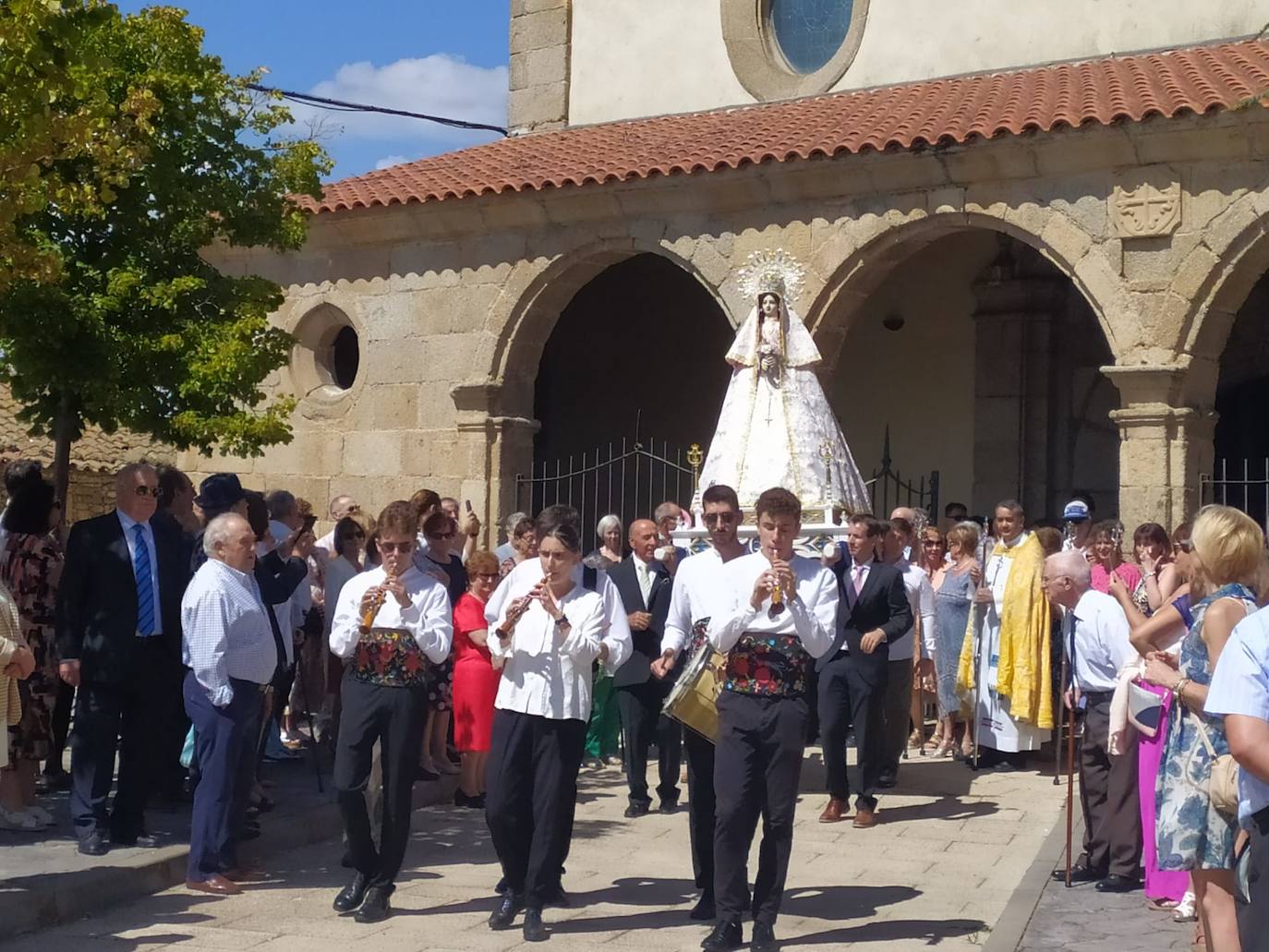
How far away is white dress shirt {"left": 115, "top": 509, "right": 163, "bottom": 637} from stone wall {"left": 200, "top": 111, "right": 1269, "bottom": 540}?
691 cm

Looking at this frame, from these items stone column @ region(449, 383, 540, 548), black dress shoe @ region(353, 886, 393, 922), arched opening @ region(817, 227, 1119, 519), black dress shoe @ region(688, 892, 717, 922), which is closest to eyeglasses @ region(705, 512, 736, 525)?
black dress shoe @ region(688, 892, 717, 922)

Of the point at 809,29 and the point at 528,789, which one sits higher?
the point at 809,29

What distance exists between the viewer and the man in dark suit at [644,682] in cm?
860

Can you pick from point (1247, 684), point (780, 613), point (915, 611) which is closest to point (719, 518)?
point (780, 613)

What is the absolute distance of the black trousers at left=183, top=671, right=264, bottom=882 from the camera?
6.48 meters

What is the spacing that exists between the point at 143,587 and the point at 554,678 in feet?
6.89

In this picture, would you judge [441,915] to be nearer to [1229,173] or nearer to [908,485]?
[1229,173]

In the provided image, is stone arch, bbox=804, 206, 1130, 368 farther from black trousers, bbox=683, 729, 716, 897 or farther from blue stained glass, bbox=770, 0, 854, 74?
black trousers, bbox=683, 729, 716, 897

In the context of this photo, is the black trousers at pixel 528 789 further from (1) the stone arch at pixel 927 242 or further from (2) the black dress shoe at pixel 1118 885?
(1) the stone arch at pixel 927 242

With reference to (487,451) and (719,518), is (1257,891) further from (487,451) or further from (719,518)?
(487,451)

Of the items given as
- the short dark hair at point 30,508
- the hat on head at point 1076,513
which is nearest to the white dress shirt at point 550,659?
the short dark hair at point 30,508

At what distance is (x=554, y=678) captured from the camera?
6172 mm

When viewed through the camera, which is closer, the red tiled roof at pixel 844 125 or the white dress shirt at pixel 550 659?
the white dress shirt at pixel 550 659

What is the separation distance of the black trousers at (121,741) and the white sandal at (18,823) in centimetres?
32
